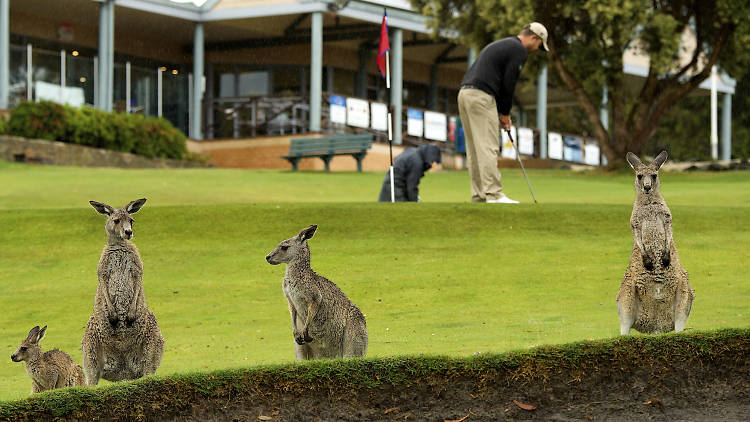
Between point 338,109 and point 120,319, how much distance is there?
3430cm

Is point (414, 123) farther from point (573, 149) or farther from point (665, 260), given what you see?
point (665, 260)

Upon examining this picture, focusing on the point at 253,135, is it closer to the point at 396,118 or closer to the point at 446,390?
the point at 396,118

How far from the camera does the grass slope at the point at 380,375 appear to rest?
658 centimetres

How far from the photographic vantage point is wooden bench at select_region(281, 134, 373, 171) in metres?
32.3

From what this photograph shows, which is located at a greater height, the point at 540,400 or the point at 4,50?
the point at 4,50

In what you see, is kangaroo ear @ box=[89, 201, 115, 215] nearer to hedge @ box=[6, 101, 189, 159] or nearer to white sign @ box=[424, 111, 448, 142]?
hedge @ box=[6, 101, 189, 159]

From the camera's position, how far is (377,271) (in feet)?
44.0

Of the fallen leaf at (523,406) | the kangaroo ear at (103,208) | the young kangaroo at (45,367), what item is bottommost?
the fallen leaf at (523,406)

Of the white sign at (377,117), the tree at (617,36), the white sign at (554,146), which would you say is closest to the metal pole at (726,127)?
the white sign at (554,146)

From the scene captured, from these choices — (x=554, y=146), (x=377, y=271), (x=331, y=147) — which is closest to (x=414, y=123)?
(x=554, y=146)

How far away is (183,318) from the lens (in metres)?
11.3

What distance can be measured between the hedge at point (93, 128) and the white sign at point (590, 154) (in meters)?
23.1

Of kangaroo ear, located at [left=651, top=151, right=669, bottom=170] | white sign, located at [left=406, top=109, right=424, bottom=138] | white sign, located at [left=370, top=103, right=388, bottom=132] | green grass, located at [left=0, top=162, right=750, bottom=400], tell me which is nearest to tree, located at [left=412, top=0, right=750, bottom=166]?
white sign, located at [left=370, top=103, right=388, bottom=132]

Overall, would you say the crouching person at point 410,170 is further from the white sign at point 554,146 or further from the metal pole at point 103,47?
the white sign at point 554,146
